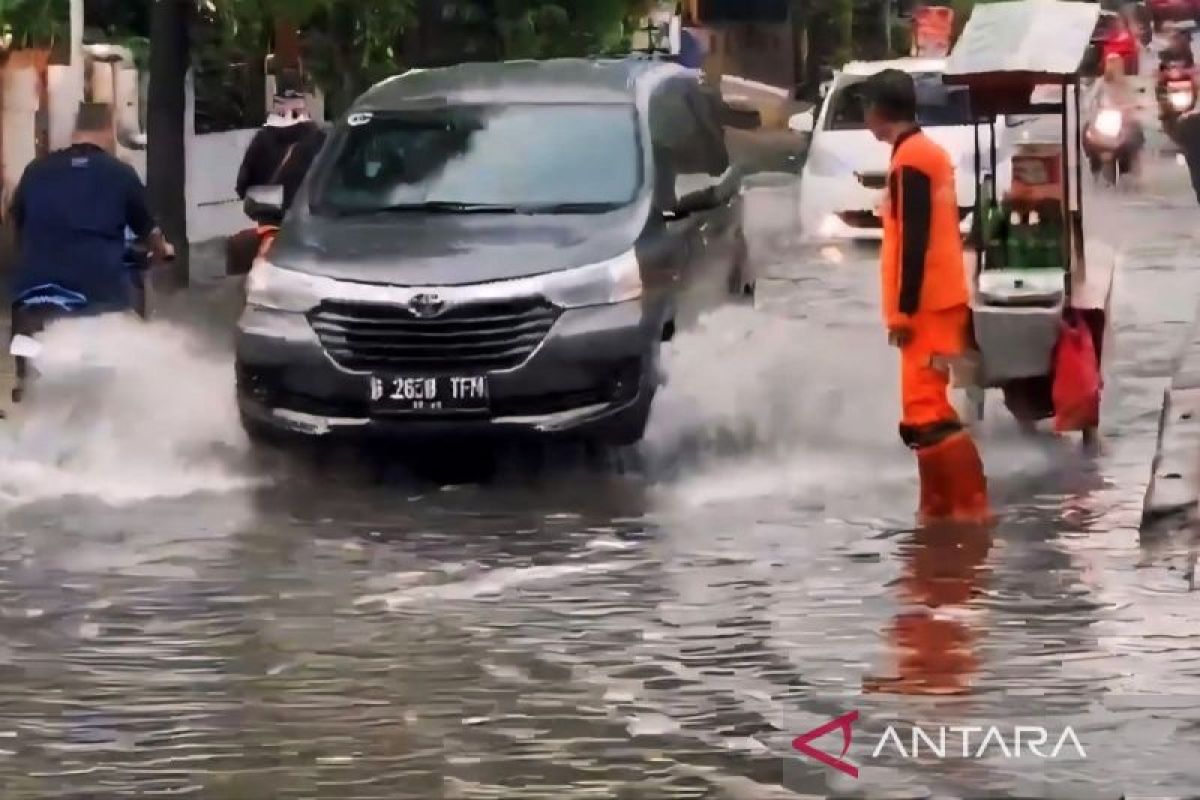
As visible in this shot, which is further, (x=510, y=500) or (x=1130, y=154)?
(x=1130, y=154)

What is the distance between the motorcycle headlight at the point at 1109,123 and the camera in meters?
31.9

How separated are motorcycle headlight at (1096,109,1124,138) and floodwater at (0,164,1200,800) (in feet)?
54.7

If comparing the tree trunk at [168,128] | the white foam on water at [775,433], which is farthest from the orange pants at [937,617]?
the tree trunk at [168,128]

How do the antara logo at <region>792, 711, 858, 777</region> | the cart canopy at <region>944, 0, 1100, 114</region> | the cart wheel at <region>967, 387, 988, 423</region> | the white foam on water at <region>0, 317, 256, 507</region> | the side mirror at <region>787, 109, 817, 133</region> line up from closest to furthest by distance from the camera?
the antara logo at <region>792, 711, 858, 777</region> < the white foam on water at <region>0, 317, 256, 507</region> < the cart canopy at <region>944, 0, 1100, 114</region> < the cart wheel at <region>967, 387, 988, 423</region> < the side mirror at <region>787, 109, 817, 133</region>

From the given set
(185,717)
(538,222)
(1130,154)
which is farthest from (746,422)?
(1130,154)

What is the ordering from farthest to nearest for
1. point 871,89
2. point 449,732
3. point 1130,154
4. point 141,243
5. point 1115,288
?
1. point 1130,154
2. point 1115,288
3. point 141,243
4. point 871,89
5. point 449,732

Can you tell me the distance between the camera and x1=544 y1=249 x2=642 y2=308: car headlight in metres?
12.5

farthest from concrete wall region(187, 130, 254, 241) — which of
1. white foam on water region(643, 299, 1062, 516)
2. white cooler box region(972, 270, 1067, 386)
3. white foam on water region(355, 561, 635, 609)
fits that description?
white foam on water region(355, 561, 635, 609)

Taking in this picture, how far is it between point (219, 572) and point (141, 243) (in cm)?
340

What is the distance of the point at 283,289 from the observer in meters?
12.8

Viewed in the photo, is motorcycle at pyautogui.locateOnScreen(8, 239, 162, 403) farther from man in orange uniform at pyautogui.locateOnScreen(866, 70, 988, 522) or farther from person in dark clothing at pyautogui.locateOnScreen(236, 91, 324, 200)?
man in orange uniform at pyautogui.locateOnScreen(866, 70, 988, 522)

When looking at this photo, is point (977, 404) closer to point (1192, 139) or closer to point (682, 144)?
point (682, 144)

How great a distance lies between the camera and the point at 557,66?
1475cm

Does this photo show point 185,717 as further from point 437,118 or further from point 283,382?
point 437,118
